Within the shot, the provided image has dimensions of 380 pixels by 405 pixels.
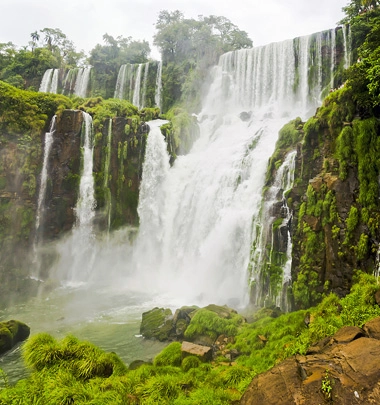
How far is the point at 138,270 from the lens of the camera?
2347 centimetres

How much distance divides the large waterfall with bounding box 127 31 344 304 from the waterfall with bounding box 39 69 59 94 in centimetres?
2030

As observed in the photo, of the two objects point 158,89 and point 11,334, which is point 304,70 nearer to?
point 158,89

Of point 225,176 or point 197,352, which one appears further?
point 225,176

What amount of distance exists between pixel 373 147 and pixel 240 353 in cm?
923

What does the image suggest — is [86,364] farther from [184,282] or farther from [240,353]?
[184,282]

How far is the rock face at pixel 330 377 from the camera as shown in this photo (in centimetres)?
388

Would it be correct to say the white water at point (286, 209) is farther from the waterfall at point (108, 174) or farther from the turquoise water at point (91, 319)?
the waterfall at point (108, 174)

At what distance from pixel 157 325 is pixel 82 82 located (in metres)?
35.7

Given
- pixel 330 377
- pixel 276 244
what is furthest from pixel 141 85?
pixel 330 377

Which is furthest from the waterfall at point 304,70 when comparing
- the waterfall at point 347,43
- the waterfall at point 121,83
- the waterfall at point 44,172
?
the waterfall at point 44,172

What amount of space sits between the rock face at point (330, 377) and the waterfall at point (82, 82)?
41.1m

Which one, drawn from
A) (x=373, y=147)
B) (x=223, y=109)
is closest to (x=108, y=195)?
(x=223, y=109)

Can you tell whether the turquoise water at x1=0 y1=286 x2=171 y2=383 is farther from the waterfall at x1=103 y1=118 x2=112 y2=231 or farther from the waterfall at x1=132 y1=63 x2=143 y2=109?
the waterfall at x1=132 y1=63 x2=143 y2=109

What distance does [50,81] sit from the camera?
40.2m
